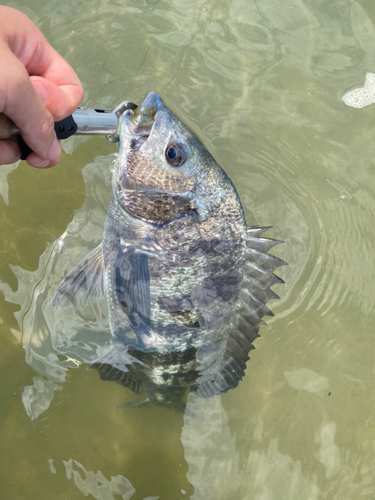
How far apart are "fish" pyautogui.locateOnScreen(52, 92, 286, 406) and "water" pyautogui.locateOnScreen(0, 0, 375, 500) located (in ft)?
1.75

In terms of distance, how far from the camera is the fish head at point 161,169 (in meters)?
2.12

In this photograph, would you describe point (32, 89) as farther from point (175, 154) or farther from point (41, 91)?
point (175, 154)

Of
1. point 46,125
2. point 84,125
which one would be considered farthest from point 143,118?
point 46,125

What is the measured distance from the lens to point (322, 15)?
3.60 meters

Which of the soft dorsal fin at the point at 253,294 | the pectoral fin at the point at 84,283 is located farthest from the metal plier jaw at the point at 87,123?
the soft dorsal fin at the point at 253,294

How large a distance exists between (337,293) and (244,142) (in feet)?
5.09

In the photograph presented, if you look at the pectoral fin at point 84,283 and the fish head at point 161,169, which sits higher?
the fish head at point 161,169

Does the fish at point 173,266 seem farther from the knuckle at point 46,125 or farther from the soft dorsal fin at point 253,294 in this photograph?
the knuckle at point 46,125

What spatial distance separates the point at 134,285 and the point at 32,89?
1.32 metres

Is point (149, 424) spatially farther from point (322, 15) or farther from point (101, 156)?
point (322, 15)

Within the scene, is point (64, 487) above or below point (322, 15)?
below

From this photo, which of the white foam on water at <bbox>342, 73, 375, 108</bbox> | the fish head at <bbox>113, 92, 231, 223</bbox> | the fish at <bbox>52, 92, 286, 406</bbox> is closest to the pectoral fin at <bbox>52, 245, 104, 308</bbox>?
the fish at <bbox>52, 92, 286, 406</bbox>

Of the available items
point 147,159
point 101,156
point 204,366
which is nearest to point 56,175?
point 101,156

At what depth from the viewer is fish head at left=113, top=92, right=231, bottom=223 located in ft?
6.94
